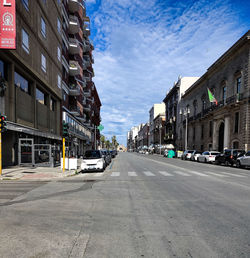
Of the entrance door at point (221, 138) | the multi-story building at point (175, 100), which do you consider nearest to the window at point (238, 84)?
the entrance door at point (221, 138)

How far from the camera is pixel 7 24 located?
14.1 m

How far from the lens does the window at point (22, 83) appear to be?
56.5ft

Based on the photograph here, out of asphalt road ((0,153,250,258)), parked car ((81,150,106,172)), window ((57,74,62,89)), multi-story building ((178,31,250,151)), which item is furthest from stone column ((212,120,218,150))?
asphalt road ((0,153,250,258))

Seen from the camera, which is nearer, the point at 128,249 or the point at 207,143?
the point at 128,249

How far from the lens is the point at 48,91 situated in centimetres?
2381

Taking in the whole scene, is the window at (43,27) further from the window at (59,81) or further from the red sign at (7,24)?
the red sign at (7,24)

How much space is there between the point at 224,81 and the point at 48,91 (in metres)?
29.7

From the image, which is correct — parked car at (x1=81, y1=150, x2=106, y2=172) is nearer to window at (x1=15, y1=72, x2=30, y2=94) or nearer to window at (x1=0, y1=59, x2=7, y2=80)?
window at (x1=0, y1=59, x2=7, y2=80)

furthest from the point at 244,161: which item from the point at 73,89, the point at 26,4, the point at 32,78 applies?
the point at 73,89

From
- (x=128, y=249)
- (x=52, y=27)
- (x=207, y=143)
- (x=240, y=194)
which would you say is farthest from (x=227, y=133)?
(x=128, y=249)

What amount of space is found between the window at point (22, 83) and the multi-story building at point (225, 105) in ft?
92.4

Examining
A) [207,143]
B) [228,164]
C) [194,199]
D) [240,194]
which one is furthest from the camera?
[207,143]

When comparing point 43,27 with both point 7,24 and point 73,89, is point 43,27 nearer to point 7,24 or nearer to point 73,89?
point 7,24

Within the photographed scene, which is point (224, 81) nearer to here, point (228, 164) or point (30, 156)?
point (228, 164)
